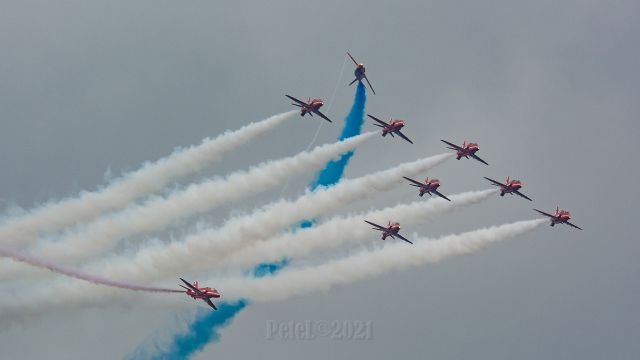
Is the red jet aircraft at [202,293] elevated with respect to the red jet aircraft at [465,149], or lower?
lower

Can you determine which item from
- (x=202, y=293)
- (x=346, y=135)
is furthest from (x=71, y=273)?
(x=346, y=135)

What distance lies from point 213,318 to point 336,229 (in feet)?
42.6

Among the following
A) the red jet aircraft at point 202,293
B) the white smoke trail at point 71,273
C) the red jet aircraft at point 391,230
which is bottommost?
the red jet aircraft at point 202,293

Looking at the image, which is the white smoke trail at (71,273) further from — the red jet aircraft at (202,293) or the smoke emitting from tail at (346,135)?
the smoke emitting from tail at (346,135)

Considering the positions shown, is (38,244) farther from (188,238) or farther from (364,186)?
(364,186)

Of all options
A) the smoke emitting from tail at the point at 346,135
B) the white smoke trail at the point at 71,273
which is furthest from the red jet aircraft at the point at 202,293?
the smoke emitting from tail at the point at 346,135

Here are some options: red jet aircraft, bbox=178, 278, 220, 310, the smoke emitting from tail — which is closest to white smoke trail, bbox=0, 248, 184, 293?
red jet aircraft, bbox=178, 278, 220, 310

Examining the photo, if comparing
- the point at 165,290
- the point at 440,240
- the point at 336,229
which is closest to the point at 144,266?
the point at 165,290

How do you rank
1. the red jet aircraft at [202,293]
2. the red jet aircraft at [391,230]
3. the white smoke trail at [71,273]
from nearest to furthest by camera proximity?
the white smoke trail at [71,273] → the red jet aircraft at [202,293] → the red jet aircraft at [391,230]

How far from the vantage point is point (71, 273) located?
105750 mm

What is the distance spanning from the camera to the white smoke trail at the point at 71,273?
105 m

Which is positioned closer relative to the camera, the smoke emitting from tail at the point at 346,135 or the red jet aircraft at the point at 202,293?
the red jet aircraft at the point at 202,293

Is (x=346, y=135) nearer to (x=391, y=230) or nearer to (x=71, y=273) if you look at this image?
(x=391, y=230)

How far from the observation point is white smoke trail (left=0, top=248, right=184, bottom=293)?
345ft
